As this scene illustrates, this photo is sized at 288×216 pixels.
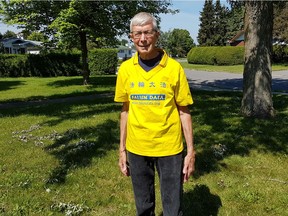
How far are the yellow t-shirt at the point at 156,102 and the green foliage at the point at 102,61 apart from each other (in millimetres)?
32595

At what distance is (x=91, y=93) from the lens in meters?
18.0

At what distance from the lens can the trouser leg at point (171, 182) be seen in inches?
123

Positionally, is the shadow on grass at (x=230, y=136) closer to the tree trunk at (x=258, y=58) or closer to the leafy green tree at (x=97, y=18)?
the tree trunk at (x=258, y=58)

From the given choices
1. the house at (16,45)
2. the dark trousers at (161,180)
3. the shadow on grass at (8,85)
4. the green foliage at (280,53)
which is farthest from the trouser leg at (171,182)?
the house at (16,45)

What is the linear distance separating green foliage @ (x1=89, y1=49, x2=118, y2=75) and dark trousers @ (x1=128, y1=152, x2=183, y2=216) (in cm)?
3253

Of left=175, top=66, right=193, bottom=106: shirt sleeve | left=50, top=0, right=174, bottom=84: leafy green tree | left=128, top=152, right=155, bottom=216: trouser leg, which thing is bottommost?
left=128, top=152, right=155, bottom=216: trouser leg

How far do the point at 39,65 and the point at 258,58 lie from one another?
29348 mm

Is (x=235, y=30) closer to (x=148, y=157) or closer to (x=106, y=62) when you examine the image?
(x=106, y=62)

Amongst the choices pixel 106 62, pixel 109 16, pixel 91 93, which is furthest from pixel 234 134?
pixel 106 62

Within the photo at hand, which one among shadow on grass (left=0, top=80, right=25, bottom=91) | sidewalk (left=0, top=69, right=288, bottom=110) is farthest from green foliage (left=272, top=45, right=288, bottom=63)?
shadow on grass (left=0, top=80, right=25, bottom=91)

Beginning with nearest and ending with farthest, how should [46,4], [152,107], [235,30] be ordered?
[152,107] < [46,4] < [235,30]

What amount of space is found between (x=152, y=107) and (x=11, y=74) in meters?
35.2

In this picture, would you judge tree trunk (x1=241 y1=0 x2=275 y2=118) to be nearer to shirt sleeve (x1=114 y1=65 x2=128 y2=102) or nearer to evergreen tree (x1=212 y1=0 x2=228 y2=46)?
shirt sleeve (x1=114 y1=65 x2=128 y2=102)

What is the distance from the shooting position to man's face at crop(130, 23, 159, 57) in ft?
9.46
